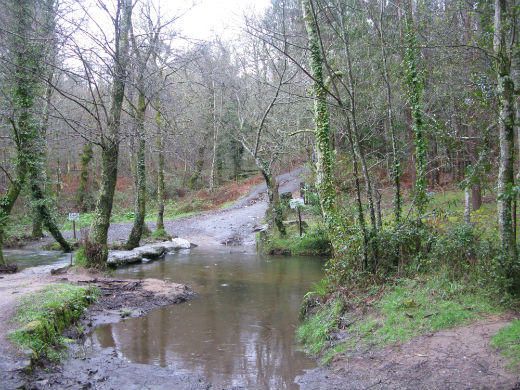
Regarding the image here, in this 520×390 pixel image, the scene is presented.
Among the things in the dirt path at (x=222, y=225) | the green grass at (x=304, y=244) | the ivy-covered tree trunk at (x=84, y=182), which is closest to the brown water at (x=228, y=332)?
the green grass at (x=304, y=244)

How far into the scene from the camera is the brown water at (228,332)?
6.55 meters

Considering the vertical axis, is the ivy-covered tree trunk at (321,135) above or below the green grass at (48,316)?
above

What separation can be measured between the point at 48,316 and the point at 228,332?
2.89m

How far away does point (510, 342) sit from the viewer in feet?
17.7

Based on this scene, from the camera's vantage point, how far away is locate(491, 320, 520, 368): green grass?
5.17 metres

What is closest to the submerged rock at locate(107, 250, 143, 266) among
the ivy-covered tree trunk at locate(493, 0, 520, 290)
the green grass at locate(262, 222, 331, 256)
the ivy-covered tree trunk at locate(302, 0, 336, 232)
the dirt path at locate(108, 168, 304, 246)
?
the dirt path at locate(108, 168, 304, 246)

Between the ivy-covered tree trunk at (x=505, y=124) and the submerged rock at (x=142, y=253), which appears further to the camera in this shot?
the submerged rock at (x=142, y=253)

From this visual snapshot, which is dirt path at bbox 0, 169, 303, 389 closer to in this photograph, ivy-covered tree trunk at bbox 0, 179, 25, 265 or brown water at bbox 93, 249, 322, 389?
brown water at bbox 93, 249, 322, 389

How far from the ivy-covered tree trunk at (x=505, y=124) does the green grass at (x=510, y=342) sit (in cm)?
88

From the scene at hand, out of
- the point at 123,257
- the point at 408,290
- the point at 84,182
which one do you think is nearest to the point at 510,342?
the point at 408,290

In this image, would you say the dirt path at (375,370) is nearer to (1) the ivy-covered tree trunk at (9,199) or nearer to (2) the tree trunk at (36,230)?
(1) the ivy-covered tree trunk at (9,199)

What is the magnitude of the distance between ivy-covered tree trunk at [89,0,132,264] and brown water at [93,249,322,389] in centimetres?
218

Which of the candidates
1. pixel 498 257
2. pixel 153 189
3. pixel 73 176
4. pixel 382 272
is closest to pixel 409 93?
pixel 382 272

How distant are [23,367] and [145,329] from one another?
2912 millimetres
